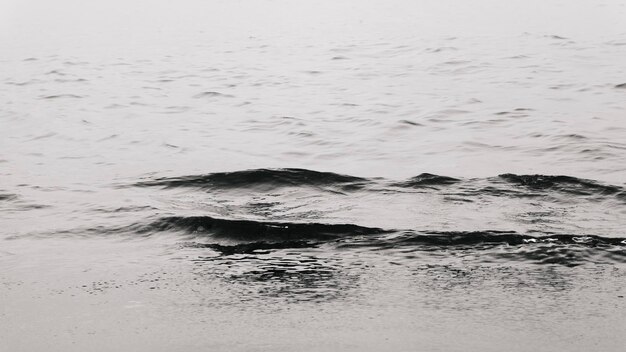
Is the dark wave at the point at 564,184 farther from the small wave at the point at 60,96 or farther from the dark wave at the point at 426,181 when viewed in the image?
the small wave at the point at 60,96

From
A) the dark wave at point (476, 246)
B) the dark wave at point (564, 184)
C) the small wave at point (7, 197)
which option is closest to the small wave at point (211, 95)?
the small wave at point (7, 197)

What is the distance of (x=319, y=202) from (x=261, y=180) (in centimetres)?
104

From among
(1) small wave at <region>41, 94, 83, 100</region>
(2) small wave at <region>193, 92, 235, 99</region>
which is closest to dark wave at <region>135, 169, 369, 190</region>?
(2) small wave at <region>193, 92, 235, 99</region>

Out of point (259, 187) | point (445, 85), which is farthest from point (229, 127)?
point (445, 85)

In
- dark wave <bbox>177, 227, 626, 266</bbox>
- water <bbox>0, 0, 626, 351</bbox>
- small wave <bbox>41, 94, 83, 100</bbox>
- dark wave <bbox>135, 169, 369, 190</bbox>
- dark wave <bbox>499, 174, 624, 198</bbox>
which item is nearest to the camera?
water <bbox>0, 0, 626, 351</bbox>

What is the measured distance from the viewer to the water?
5.02m

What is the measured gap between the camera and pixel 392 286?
18.4 feet

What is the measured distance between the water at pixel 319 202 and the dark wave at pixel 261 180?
0.11ft

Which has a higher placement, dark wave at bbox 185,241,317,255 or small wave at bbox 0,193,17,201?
small wave at bbox 0,193,17,201

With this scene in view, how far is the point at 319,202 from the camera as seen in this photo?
789 centimetres

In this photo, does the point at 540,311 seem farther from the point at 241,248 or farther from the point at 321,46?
the point at 321,46

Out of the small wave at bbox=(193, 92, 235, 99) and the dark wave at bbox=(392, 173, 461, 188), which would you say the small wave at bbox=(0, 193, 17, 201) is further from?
the small wave at bbox=(193, 92, 235, 99)

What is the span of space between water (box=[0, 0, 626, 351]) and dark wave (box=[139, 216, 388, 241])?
0.08 ft

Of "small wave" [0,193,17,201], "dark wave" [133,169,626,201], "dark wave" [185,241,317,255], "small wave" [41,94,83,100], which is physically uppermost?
"small wave" [41,94,83,100]
